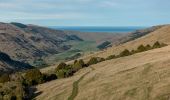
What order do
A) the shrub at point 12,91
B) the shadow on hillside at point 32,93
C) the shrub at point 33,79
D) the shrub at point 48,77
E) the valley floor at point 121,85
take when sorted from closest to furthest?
the valley floor at point 121,85
the shadow on hillside at point 32,93
the shrub at point 12,91
the shrub at point 33,79
the shrub at point 48,77

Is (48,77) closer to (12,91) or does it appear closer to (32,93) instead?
(32,93)

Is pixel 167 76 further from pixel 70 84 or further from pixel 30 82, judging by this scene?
pixel 30 82

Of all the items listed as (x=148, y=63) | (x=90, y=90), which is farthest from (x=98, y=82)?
(x=148, y=63)

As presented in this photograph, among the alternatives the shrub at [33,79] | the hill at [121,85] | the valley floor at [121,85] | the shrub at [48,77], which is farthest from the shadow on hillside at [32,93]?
the shrub at [48,77]

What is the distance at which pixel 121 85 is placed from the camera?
3698 inches

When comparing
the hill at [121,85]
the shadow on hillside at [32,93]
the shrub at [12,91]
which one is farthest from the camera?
the shrub at [12,91]

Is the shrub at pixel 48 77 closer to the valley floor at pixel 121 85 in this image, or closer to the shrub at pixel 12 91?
the shrub at pixel 12 91

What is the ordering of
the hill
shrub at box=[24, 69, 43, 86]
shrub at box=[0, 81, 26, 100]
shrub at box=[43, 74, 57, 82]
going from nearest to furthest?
the hill
shrub at box=[0, 81, 26, 100]
shrub at box=[24, 69, 43, 86]
shrub at box=[43, 74, 57, 82]

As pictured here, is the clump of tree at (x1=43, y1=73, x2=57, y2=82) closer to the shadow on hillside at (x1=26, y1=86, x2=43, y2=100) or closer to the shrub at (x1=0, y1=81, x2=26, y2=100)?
the shadow on hillside at (x1=26, y1=86, x2=43, y2=100)

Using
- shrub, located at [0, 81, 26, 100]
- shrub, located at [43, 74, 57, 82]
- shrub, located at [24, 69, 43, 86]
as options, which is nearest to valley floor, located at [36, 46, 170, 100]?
shrub, located at [0, 81, 26, 100]

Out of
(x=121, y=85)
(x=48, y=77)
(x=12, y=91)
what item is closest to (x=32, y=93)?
(x=12, y=91)

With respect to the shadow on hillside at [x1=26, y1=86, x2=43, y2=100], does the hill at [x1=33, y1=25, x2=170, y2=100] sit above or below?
above

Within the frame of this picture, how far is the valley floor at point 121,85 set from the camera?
83.7m

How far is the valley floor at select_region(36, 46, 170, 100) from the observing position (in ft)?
275
